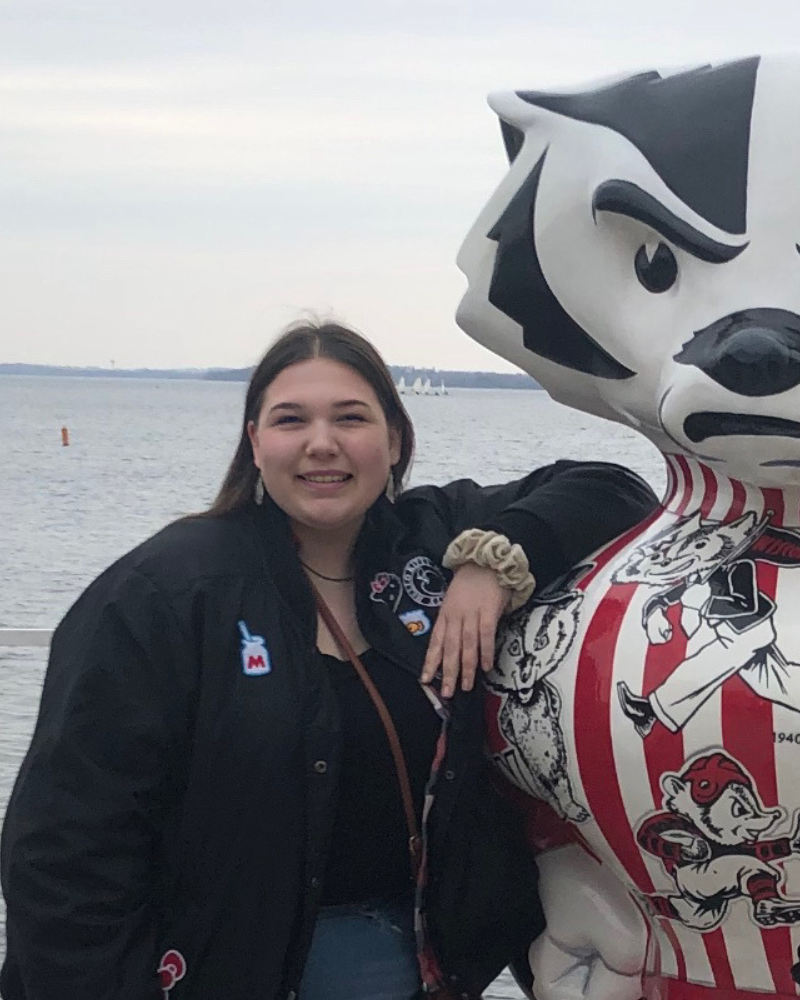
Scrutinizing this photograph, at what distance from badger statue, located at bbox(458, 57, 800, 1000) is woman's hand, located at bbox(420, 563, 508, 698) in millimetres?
54

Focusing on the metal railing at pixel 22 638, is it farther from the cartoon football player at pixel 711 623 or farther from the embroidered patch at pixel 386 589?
the cartoon football player at pixel 711 623

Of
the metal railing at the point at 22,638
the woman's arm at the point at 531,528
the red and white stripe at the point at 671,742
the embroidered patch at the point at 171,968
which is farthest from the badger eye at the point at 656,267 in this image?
the metal railing at the point at 22,638

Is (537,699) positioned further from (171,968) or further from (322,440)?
(171,968)

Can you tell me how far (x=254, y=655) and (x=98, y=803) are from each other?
10.9 inches

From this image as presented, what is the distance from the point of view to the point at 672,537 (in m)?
2.15

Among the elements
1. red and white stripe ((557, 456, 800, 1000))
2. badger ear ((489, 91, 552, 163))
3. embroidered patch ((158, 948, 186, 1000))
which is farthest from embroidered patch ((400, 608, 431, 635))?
badger ear ((489, 91, 552, 163))

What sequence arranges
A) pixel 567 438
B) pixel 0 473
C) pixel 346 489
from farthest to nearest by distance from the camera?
pixel 567 438
pixel 0 473
pixel 346 489

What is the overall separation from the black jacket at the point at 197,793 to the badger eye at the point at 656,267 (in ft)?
1.23

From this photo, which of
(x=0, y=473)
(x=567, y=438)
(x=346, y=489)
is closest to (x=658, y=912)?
(x=346, y=489)

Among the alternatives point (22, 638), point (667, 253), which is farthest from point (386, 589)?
point (22, 638)

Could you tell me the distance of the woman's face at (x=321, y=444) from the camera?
227 cm

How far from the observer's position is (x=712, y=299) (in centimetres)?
200

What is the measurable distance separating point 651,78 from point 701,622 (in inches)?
28.6

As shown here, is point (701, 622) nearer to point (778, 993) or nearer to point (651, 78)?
point (778, 993)
